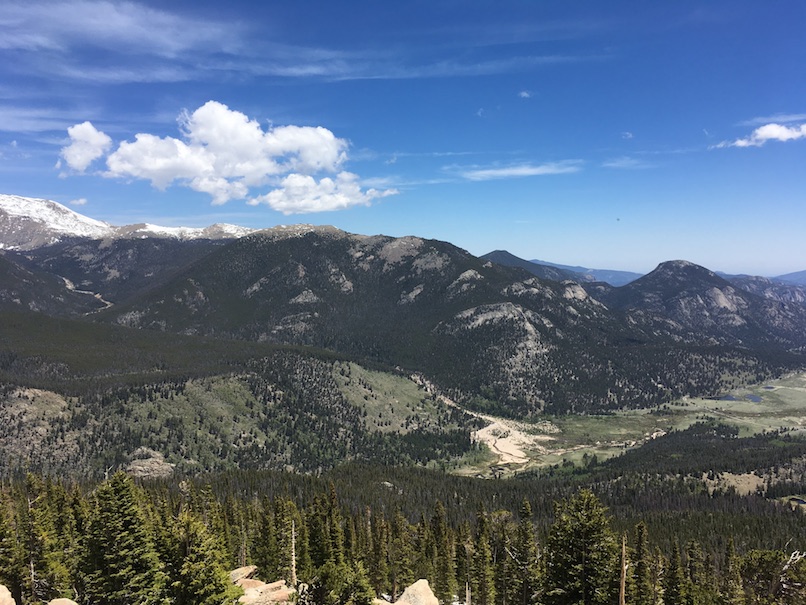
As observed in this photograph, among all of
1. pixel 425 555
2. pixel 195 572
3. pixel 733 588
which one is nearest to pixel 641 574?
pixel 733 588

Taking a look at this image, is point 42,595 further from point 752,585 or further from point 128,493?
point 752,585

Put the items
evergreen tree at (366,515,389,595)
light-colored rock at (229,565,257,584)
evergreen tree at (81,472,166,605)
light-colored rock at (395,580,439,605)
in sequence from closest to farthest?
evergreen tree at (81,472,166,605)
light-colored rock at (395,580,439,605)
light-colored rock at (229,565,257,584)
evergreen tree at (366,515,389,595)

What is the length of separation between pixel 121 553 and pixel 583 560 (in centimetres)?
3751

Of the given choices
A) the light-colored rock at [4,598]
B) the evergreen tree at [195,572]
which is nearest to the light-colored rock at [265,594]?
the evergreen tree at [195,572]

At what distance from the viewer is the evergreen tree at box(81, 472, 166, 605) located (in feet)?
136

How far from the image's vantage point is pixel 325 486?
Answer: 193 metres

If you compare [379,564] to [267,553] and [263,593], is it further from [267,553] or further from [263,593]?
[263,593]

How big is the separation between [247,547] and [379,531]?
34.1 meters

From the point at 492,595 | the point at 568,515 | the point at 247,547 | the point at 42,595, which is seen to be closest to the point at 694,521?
the point at 492,595

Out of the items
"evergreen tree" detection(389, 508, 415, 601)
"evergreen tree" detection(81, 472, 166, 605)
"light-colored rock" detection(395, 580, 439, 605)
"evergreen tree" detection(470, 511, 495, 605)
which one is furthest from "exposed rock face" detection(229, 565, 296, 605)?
"evergreen tree" detection(470, 511, 495, 605)

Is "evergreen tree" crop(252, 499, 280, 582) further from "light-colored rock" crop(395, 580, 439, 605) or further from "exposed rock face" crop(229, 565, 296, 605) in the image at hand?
"light-colored rock" crop(395, 580, 439, 605)

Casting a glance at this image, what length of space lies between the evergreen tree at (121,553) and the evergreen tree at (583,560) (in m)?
32.1

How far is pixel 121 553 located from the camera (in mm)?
41031

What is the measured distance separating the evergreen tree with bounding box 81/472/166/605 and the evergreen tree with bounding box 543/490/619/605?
105 ft
